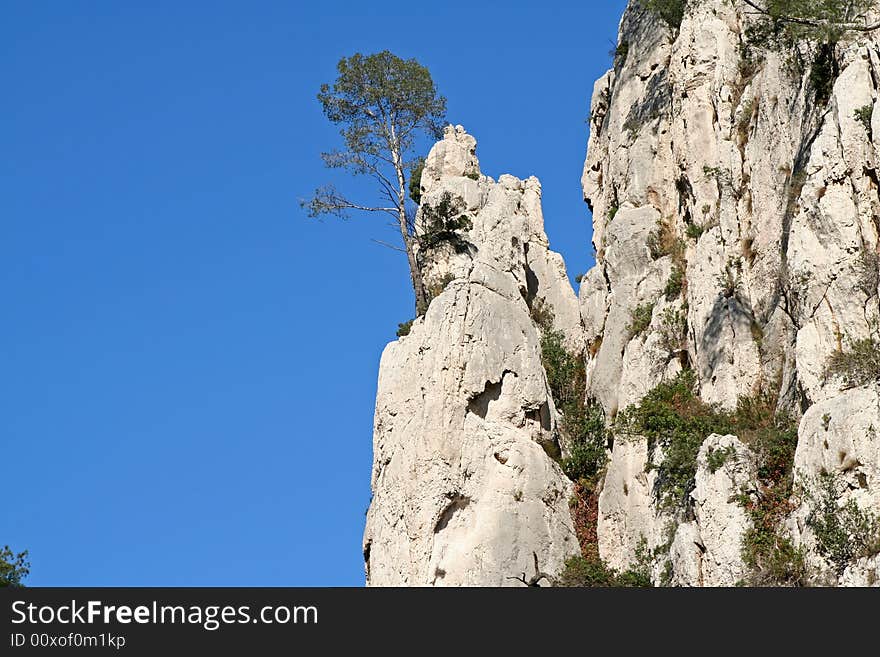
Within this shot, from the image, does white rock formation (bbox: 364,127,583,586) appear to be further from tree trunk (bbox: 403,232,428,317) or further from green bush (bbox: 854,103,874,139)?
green bush (bbox: 854,103,874,139)

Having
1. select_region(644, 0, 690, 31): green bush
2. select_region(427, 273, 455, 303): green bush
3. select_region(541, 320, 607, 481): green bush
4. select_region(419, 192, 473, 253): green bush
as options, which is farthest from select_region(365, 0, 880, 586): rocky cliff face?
select_region(644, 0, 690, 31): green bush

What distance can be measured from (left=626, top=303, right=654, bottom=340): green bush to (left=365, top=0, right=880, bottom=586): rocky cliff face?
9 centimetres

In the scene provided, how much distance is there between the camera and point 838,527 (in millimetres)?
32469

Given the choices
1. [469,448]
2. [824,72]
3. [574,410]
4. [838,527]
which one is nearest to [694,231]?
[574,410]

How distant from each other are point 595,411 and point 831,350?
37.3ft

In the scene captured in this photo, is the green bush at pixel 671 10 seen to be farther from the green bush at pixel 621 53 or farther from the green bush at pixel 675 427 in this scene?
the green bush at pixel 675 427

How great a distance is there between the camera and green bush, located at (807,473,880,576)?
31844 mm

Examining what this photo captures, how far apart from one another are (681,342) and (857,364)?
29.7ft

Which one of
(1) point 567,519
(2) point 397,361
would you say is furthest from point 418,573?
(2) point 397,361

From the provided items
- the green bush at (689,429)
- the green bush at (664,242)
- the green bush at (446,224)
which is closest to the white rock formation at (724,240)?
the green bush at (664,242)

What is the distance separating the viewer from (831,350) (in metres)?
35.6

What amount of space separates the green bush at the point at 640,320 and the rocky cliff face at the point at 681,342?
9 cm

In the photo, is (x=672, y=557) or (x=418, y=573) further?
(x=418, y=573)

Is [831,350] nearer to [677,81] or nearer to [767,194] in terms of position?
[767,194]
